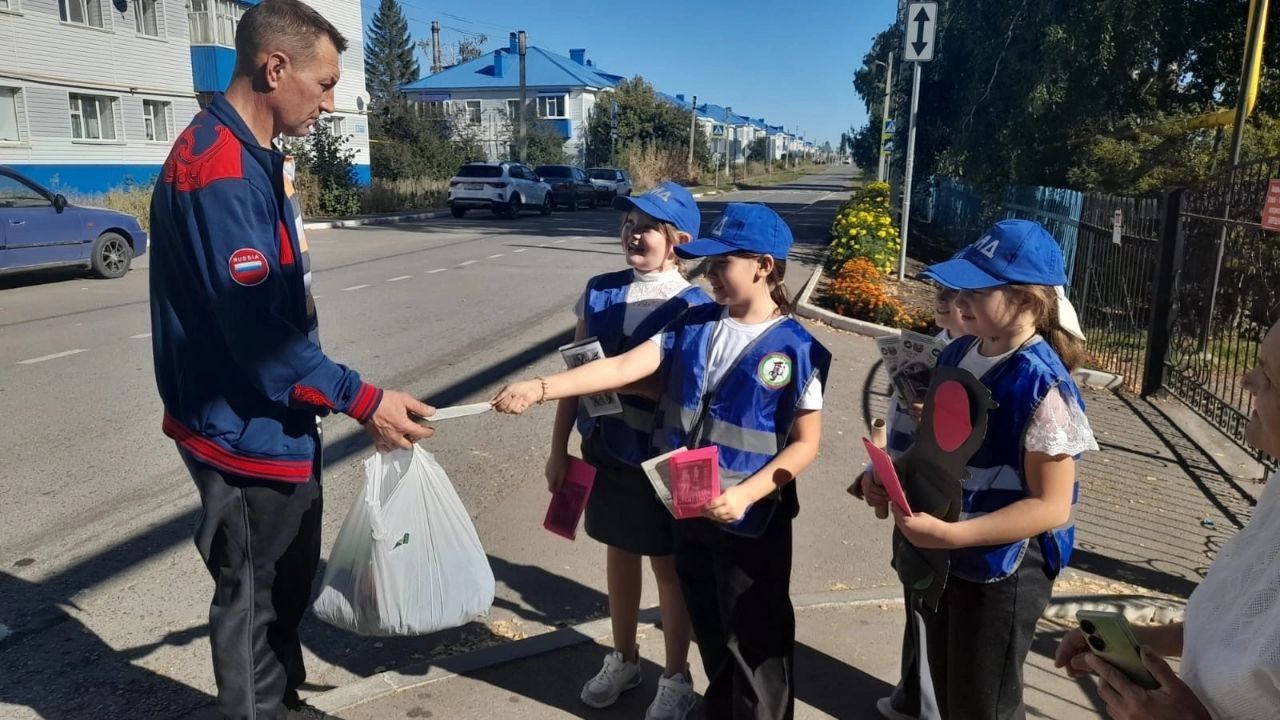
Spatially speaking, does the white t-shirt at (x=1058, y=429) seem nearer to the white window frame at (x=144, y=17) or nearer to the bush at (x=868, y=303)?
the bush at (x=868, y=303)

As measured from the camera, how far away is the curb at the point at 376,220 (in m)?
22.7

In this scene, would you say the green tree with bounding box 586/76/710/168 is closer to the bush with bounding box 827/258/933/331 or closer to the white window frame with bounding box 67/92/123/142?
the white window frame with bounding box 67/92/123/142

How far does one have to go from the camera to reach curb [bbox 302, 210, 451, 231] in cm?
2272

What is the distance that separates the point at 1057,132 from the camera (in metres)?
13.5

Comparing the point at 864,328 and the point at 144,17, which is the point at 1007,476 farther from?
the point at 144,17

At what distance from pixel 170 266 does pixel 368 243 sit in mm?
17638

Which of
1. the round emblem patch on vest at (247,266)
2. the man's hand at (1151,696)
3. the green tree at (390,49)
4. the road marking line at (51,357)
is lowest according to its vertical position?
the road marking line at (51,357)

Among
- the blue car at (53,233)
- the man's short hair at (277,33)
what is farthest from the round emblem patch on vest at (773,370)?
the blue car at (53,233)

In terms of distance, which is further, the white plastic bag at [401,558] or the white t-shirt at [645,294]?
the white t-shirt at [645,294]

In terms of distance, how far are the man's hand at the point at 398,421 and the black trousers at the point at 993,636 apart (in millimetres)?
1479

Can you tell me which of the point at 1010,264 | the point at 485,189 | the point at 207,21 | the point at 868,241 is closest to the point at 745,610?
the point at 1010,264

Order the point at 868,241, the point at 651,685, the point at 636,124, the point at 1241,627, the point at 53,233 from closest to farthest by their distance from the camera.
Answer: the point at 1241,627, the point at 651,685, the point at 53,233, the point at 868,241, the point at 636,124

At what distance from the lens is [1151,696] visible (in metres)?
1.43

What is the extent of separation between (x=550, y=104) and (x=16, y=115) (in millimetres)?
41703
